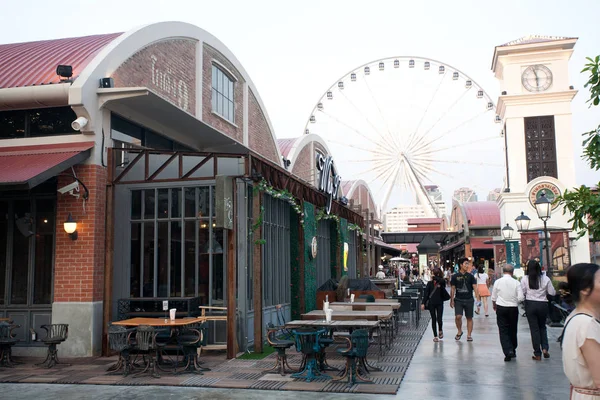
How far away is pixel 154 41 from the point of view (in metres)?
13.3

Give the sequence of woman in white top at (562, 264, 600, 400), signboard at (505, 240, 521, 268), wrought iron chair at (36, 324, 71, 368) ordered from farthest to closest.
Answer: signboard at (505, 240, 521, 268) → wrought iron chair at (36, 324, 71, 368) → woman in white top at (562, 264, 600, 400)

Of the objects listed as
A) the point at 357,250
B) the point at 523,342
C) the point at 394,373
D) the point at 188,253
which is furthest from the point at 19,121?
the point at 357,250

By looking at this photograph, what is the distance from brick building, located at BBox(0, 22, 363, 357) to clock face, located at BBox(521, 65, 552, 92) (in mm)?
28126

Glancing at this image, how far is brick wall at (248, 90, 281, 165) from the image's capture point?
1920 centimetres

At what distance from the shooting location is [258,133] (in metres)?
20.0

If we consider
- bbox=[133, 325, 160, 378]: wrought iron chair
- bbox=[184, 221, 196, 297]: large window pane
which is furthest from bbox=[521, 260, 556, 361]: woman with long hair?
bbox=[133, 325, 160, 378]: wrought iron chair

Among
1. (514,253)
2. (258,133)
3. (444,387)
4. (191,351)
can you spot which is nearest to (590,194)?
(444,387)

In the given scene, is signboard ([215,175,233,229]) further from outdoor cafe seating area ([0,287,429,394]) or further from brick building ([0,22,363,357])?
outdoor cafe seating area ([0,287,429,394])

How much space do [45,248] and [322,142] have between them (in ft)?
64.6

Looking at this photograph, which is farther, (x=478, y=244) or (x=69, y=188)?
(x=478, y=244)

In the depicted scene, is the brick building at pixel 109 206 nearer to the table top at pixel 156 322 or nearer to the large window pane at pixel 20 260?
the large window pane at pixel 20 260

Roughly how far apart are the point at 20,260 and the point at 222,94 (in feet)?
25.0

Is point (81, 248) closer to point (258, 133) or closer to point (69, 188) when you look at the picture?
point (69, 188)

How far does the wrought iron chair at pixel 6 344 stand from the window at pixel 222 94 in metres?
8.11
